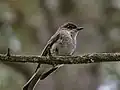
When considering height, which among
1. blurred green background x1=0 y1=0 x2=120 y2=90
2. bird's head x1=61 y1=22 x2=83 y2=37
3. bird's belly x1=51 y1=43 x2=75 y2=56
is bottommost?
blurred green background x1=0 y1=0 x2=120 y2=90

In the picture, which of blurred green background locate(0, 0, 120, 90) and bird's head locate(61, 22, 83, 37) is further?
blurred green background locate(0, 0, 120, 90)

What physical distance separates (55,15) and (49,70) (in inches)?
52.9

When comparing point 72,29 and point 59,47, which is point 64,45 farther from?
point 72,29

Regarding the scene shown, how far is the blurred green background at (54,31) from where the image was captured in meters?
3.07

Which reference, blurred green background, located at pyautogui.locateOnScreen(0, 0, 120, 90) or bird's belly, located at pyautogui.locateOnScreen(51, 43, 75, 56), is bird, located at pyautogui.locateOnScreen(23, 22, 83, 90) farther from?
blurred green background, located at pyautogui.locateOnScreen(0, 0, 120, 90)

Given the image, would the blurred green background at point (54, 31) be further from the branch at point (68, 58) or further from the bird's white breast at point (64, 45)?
the branch at point (68, 58)

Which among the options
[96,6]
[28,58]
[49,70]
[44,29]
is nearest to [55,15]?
[44,29]

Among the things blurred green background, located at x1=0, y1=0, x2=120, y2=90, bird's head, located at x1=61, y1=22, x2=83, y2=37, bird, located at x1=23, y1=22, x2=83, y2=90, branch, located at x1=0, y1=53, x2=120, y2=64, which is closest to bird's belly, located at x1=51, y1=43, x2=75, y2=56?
bird, located at x1=23, y1=22, x2=83, y2=90

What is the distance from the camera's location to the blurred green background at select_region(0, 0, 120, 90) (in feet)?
10.1

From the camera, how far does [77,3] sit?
3553 millimetres

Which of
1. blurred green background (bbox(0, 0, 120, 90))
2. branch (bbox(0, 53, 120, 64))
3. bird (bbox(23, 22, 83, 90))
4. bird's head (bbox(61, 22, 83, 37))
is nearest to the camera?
branch (bbox(0, 53, 120, 64))

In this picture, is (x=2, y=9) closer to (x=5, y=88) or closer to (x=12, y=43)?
(x=12, y=43)

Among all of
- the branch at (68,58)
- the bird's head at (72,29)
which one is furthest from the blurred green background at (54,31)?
the branch at (68,58)

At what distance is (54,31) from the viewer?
3.28m
